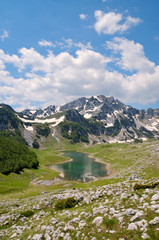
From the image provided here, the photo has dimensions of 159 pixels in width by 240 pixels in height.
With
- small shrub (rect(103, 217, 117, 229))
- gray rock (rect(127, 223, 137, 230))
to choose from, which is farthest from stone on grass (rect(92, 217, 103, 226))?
gray rock (rect(127, 223, 137, 230))

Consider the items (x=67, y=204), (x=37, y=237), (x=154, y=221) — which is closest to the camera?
(x=154, y=221)

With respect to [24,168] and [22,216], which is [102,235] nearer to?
[22,216]

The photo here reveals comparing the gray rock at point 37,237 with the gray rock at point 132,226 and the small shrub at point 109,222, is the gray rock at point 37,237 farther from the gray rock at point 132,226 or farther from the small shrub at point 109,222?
the gray rock at point 132,226

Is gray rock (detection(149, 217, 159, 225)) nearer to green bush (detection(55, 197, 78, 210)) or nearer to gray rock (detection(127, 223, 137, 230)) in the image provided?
gray rock (detection(127, 223, 137, 230))

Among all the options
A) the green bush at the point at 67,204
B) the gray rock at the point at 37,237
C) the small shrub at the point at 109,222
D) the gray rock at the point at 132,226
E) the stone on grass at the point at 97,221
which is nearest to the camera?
the gray rock at the point at 132,226

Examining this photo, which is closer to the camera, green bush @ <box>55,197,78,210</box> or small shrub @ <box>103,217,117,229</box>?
small shrub @ <box>103,217,117,229</box>

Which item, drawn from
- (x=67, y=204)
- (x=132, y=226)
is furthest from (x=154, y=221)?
(x=67, y=204)

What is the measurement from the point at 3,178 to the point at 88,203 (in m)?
88.9

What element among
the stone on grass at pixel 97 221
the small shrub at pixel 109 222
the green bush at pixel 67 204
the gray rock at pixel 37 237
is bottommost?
the green bush at pixel 67 204

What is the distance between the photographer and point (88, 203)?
24.8 metres

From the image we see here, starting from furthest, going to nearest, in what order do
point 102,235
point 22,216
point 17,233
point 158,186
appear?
1. point 22,216
2. point 158,186
3. point 17,233
4. point 102,235

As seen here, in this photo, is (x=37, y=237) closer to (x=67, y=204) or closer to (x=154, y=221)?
(x=67, y=204)

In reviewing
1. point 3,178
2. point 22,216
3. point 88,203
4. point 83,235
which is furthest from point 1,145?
point 83,235

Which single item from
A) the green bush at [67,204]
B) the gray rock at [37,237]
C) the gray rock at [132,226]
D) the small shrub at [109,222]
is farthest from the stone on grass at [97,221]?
the green bush at [67,204]
